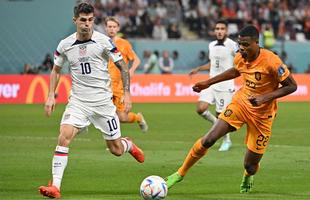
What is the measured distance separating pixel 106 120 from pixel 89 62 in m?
0.85

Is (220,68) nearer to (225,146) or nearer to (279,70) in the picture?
(225,146)

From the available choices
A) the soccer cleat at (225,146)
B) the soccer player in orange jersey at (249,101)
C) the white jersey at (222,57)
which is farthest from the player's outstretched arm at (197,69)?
the soccer player in orange jersey at (249,101)

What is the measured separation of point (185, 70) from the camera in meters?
39.9

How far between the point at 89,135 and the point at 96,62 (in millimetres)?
10049

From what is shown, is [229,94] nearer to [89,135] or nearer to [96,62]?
[89,135]

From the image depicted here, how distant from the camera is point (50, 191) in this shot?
10938 mm

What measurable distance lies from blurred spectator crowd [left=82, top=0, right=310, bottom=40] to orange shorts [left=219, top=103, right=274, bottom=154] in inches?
1041

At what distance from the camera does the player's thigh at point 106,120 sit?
39.8ft

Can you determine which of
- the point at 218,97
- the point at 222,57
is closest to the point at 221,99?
the point at 218,97

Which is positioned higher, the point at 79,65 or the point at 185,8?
the point at 79,65

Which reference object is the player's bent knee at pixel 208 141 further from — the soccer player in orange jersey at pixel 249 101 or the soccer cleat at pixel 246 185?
the soccer cleat at pixel 246 185

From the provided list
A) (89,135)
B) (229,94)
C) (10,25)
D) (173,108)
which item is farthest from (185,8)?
(229,94)

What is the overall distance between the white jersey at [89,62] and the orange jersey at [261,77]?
1688mm

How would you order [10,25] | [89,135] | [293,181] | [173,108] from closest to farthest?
[293,181] → [89,135] → [173,108] → [10,25]
